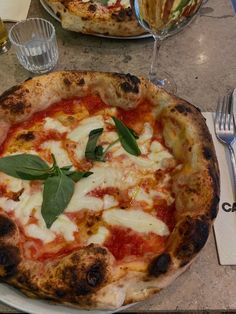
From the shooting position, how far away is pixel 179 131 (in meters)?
0.92

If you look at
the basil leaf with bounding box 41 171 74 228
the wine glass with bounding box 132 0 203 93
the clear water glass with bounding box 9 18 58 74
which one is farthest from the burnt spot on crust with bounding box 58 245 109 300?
the clear water glass with bounding box 9 18 58 74

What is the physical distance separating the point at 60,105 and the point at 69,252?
39 cm

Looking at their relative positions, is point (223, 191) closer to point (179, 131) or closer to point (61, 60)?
point (179, 131)

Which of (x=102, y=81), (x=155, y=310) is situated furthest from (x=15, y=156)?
(x=155, y=310)

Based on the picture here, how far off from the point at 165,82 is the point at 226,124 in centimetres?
26

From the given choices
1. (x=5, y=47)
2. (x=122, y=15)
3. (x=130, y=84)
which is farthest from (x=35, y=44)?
(x=130, y=84)

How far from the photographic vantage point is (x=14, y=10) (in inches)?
53.1

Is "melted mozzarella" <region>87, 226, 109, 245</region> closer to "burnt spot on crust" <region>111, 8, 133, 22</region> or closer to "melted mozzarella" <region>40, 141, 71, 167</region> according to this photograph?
"melted mozzarella" <region>40, 141, 71, 167</region>

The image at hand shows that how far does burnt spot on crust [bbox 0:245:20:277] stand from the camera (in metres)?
0.72

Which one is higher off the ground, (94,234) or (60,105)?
(60,105)

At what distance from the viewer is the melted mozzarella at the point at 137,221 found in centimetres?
80

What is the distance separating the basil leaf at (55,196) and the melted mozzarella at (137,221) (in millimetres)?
86

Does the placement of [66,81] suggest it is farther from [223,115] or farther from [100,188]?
[223,115]

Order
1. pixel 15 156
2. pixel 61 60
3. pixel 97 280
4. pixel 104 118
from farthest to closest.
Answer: pixel 61 60
pixel 104 118
pixel 15 156
pixel 97 280
